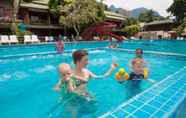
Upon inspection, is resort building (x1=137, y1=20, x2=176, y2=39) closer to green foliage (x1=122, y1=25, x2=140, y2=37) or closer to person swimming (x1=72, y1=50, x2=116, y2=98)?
green foliage (x1=122, y1=25, x2=140, y2=37)

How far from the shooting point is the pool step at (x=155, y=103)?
2.61m

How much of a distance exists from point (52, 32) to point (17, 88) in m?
25.7

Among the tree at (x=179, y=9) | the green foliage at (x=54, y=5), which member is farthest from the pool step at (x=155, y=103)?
the tree at (x=179, y=9)

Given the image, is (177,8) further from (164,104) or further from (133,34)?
(164,104)

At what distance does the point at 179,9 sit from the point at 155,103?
45715 mm

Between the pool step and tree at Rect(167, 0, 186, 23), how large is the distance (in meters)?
43.1

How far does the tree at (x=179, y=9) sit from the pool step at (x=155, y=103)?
43.1m

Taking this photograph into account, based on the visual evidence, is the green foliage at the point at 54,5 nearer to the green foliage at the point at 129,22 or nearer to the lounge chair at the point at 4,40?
the lounge chair at the point at 4,40

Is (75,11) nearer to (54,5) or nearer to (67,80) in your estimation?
(54,5)

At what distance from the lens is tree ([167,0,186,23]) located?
141 feet

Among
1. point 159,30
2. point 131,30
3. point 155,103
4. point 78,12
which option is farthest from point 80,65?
point 159,30

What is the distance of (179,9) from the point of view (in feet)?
144

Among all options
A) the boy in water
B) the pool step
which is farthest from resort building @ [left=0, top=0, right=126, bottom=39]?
the pool step

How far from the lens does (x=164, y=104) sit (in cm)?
292
